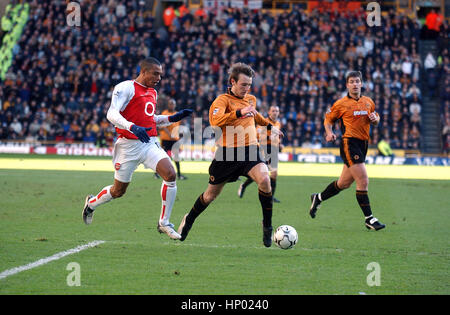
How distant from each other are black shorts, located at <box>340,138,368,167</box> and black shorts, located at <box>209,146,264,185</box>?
2742 millimetres

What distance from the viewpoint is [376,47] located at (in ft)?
102

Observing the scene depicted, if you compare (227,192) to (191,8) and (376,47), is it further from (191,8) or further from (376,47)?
(191,8)

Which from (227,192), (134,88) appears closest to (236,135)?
(134,88)

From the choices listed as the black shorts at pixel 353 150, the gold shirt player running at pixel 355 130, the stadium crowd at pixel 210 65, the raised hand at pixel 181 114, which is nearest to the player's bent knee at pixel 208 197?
the raised hand at pixel 181 114

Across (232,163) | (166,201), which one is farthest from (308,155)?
(232,163)

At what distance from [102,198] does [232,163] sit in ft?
6.83

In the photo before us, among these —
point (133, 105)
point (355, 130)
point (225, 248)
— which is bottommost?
point (225, 248)

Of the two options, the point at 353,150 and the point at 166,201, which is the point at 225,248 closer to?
the point at 166,201

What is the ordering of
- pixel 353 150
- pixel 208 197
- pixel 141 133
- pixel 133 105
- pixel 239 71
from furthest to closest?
pixel 353 150, pixel 133 105, pixel 208 197, pixel 239 71, pixel 141 133

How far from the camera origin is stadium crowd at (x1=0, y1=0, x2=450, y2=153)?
96.3 feet

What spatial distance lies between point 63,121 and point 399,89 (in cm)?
1608

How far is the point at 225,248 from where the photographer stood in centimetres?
781

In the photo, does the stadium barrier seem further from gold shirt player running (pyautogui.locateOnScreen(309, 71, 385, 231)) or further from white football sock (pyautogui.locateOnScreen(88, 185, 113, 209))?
white football sock (pyautogui.locateOnScreen(88, 185, 113, 209))

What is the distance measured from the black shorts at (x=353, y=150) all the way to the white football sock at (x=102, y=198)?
3.84 m
